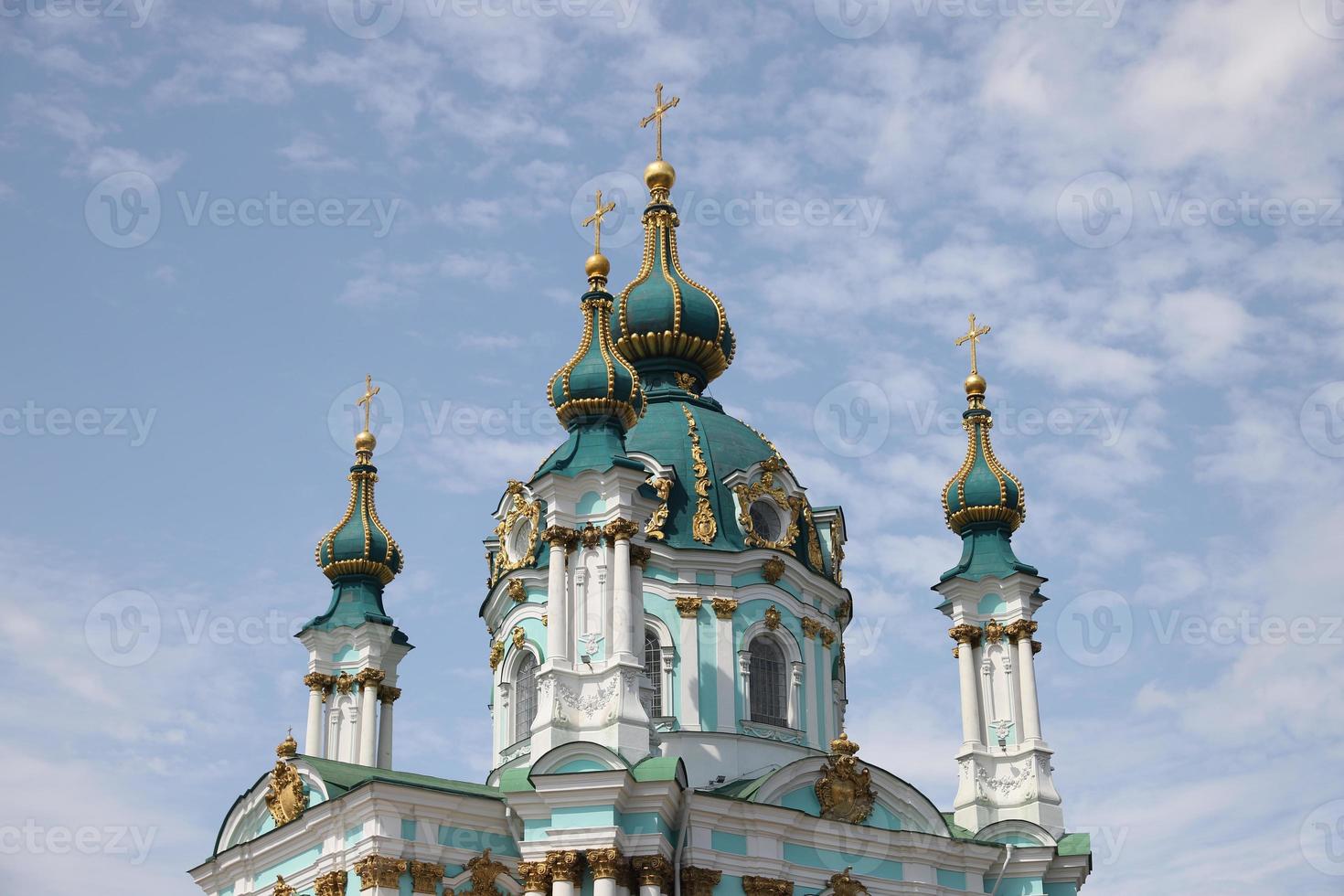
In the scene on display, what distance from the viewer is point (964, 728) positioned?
27.3 meters

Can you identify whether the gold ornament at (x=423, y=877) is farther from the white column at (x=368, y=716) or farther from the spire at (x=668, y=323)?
the spire at (x=668, y=323)

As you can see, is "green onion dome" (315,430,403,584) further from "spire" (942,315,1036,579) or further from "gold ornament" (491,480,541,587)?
"spire" (942,315,1036,579)

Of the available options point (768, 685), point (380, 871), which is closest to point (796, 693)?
point (768, 685)

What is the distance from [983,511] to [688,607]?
4937 millimetres

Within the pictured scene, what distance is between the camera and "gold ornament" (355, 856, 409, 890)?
72.8 feet

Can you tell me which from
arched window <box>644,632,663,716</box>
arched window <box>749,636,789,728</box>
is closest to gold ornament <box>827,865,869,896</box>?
arched window <box>749,636,789,728</box>

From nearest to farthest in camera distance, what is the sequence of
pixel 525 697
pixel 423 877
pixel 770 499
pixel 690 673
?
pixel 423 877
pixel 690 673
pixel 525 697
pixel 770 499

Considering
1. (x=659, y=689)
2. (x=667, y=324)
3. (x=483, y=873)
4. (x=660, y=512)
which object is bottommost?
(x=483, y=873)

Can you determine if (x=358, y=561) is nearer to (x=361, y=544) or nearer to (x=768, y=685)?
(x=361, y=544)

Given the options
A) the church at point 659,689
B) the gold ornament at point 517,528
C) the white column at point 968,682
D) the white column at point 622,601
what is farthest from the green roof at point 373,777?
the white column at point 968,682

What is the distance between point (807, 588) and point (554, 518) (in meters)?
5.51

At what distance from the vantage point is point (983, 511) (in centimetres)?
2850

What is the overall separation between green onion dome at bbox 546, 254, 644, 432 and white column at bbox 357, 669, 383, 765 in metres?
5.80

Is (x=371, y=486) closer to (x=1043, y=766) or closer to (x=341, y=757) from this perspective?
(x=341, y=757)
